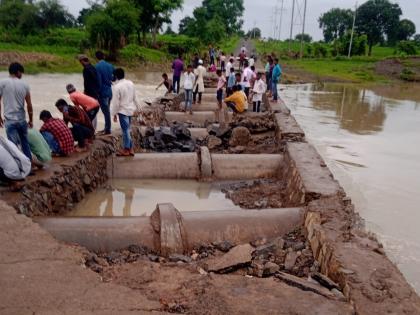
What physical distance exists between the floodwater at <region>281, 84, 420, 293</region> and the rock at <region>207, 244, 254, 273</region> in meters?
2.37

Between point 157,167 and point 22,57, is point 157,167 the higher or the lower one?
the lower one

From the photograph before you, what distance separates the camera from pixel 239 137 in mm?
11031

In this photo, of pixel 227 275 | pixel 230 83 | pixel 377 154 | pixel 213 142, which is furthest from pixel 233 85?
pixel 227 275

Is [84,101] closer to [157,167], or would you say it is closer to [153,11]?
[157,167]

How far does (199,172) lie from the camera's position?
8789 mm

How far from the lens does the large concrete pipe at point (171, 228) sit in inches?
214

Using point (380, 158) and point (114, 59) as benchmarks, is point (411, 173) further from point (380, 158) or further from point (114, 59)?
point (114, 59)

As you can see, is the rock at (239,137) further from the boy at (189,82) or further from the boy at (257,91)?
the boy at (189,82)

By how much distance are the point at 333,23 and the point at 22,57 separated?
6841 cm

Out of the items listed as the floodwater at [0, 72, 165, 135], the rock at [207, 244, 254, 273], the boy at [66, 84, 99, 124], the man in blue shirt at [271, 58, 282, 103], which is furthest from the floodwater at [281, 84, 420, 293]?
the floodwater at [0, 72, 165, 135]

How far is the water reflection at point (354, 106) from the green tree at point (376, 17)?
113 feet

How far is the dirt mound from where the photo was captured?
1294 inches

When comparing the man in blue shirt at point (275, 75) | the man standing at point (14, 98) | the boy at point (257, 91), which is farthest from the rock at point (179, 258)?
the man in blue shirt at point (275, 75)

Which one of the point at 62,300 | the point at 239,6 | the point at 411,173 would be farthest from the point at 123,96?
the point at 239,6
